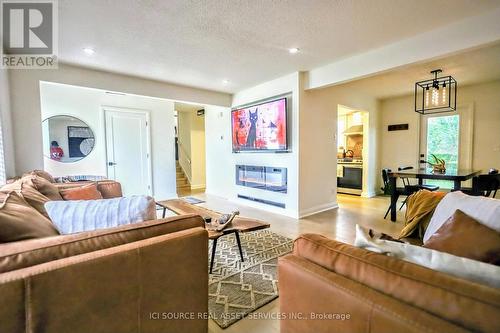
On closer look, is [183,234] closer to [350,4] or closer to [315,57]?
[350,4]

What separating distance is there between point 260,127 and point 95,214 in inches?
148

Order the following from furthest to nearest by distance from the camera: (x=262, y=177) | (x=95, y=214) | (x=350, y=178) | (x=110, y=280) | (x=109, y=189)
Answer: (x=350, y=178) < (x=262, y=177) < (x=109, y=189) < (x=95, y=214) < (x=110, y=280)

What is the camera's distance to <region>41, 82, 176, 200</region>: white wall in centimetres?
432

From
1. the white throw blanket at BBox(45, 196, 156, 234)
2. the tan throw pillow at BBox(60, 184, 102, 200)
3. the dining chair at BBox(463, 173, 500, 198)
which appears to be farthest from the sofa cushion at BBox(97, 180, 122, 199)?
the dining chair at BBox(463, 173, 500, 198)

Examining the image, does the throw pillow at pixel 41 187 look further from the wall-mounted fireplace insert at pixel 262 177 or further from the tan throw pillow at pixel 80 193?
the wall-mounted fireplace insert at pixel 262 177

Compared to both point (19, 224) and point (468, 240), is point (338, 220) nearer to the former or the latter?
point (468, 240)

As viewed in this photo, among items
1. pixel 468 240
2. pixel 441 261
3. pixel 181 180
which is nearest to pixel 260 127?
pixel 468 240

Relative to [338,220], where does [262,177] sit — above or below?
above

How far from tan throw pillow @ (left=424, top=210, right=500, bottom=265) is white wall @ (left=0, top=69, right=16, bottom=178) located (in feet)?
13.4

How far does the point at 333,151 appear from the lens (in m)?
4.79

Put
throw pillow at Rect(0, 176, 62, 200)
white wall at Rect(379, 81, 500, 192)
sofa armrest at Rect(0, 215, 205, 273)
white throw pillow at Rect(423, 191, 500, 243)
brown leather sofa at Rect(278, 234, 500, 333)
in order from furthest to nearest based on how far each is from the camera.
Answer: white wall at Rect(379, 81, 500, 192) → throw pillow at Rect(0, 176, 62, 200) → white throw pillow at Rect(423, 191, 500, 243) → sofa armrest at Rect(0, 215, 205, 273) → brown leather sofa at Rect(278, 234, 500, 333)

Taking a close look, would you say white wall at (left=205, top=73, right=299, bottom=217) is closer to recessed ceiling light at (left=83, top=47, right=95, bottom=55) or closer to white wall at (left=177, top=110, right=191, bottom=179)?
white wall at (left=177, top=110, right=191, bottom=179)

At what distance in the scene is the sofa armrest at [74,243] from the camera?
0.85 metres

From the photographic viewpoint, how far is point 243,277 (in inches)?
86.6
